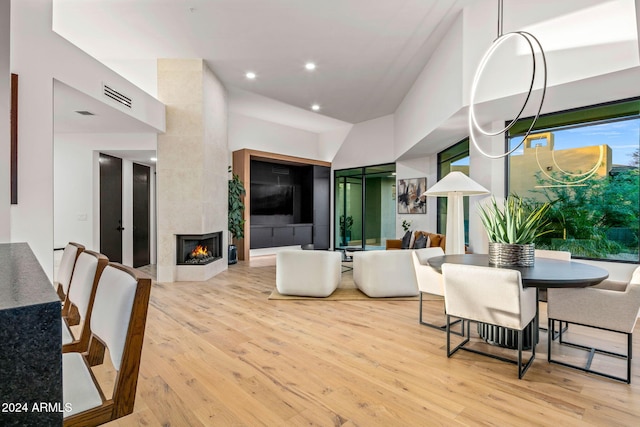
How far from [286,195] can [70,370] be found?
333 inches

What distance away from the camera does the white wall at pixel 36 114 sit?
2945 millimetres

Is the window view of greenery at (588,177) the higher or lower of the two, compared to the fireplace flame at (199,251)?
higher

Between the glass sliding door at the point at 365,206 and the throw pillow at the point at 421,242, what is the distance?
2.74m

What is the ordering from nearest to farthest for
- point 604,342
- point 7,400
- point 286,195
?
1. point 7,400
2. point 604,342
3. point 286,195

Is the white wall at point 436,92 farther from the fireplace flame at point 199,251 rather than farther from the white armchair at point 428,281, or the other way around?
the fireplace flame at point 199,251

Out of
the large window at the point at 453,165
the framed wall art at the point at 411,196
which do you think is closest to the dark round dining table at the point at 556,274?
the large window at the point at 453,165

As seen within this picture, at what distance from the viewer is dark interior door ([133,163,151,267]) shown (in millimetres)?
6699

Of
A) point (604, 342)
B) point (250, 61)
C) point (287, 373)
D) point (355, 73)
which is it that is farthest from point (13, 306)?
point (355, 73)

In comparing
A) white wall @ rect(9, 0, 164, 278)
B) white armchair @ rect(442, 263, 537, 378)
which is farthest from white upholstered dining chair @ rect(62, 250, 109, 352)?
white armchair @ rect(442, 263, 537, 378)

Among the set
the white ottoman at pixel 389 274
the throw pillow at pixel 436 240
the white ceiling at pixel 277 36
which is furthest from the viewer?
the throw pillow at pixel 436 240

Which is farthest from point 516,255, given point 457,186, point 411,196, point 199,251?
point 411,196

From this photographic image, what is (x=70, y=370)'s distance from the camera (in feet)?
4.02

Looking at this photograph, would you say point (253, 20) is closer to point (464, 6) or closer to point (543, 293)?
point (464, 6)

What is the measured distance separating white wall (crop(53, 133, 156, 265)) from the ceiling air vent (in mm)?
1100
